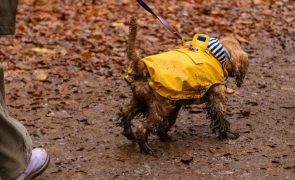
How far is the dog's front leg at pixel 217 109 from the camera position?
477 cm

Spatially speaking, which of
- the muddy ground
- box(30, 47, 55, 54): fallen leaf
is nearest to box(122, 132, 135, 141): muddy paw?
the muddy ground

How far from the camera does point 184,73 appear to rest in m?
4.49

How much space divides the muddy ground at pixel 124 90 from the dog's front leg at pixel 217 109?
0.47 feet

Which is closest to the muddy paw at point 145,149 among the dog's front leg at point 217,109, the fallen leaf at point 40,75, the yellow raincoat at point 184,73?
the yellow raincoat at point 184,73

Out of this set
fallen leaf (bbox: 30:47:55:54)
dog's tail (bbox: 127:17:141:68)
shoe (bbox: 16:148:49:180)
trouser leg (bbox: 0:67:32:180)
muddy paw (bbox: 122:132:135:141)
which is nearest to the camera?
trouser leg (bbox: 0:67:32:180)

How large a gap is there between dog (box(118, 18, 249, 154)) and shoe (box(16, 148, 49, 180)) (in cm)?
88

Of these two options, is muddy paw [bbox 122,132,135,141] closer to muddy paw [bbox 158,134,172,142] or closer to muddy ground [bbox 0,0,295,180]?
muddy ground [bbox 0,0,295,180]

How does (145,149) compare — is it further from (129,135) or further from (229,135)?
(229,135)

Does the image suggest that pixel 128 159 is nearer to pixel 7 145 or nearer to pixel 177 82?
pixel 177 82

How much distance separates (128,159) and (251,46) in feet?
16.1

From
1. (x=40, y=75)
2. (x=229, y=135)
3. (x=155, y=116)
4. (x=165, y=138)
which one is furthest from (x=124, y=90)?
(x=155, y=116)

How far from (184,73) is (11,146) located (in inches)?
65.0

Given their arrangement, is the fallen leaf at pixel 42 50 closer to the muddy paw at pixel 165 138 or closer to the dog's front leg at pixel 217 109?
the muddy paw at pixel 165 138

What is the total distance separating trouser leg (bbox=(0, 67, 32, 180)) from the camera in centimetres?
346
